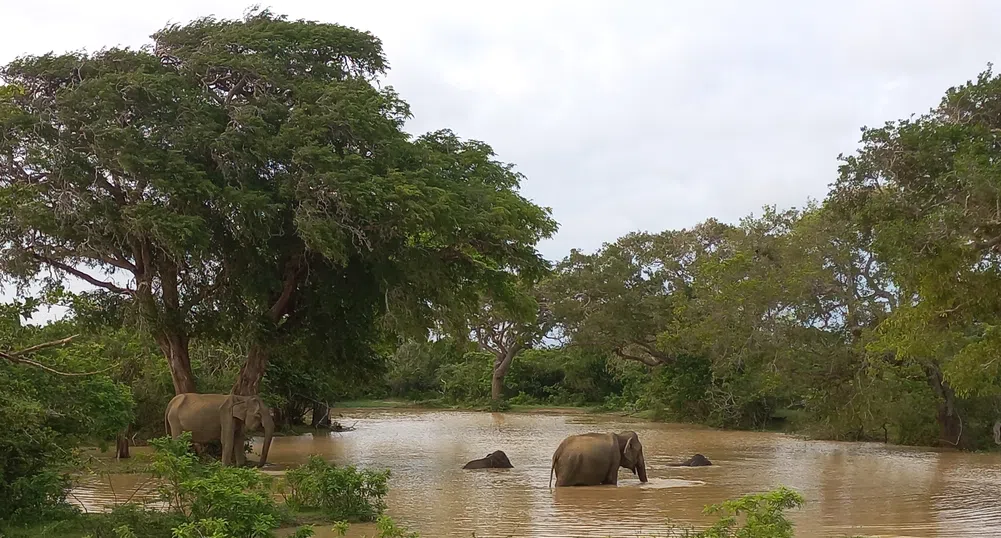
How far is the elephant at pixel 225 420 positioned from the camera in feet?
58.7

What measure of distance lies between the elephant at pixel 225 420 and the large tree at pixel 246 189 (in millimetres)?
1407

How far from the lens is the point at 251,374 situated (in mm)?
20016

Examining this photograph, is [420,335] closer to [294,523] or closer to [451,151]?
[451,151]

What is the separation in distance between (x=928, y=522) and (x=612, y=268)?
29.2 metres

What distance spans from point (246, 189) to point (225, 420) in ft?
13.6

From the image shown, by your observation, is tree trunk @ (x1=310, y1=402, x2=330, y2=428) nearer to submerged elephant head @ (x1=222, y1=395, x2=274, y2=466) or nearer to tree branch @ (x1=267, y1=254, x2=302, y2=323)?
tree branch @ (x1=267, y1=254, x2=302, y2=323)

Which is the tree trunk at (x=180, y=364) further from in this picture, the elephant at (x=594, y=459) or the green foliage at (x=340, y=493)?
the green foliage at (x=340, y=493)

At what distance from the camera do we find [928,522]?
42.3 feet

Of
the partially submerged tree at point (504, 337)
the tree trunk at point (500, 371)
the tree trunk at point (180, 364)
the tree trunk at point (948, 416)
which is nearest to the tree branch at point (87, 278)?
the tree trunk at point (180, 364)

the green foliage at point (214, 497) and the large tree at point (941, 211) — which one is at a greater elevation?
the large tree at point (941, 211)

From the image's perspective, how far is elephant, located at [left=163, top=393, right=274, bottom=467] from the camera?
1789cm

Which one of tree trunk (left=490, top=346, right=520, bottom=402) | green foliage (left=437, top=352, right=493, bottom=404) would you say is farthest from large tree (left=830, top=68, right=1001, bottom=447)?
green foliage (left=437, top=352, right=493, bottom=404)

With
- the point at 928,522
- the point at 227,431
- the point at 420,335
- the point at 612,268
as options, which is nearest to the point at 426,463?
the point at 420,335

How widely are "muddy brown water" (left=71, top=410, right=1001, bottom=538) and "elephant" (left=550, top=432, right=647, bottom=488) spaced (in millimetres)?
420
